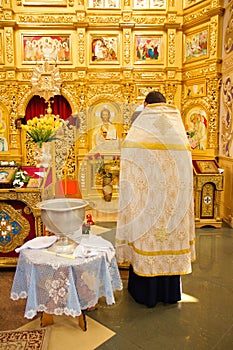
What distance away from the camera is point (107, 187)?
6.93 metres

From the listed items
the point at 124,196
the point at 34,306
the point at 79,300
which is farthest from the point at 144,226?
the point at 34,306

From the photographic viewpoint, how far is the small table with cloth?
7.51 feet

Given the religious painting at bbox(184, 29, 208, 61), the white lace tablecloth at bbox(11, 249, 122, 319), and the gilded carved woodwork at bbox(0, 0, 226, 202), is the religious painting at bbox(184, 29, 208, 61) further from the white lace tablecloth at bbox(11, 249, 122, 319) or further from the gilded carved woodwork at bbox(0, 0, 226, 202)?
the white lace tablecloth at bbox(11, 249, 122, 319)

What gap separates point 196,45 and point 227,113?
1770mm

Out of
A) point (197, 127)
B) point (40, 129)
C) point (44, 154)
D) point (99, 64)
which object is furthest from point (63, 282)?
point (99, 64)

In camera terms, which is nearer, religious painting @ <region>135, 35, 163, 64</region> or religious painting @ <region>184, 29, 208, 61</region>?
religious painting @ <region>184, 29, 208, 61</region>

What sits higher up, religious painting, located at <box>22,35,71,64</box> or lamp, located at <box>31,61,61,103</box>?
religious painting, located at <box>22,35,71,64</box>

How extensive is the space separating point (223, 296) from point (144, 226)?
1.17m

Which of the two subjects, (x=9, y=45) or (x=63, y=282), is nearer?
(x=63, y=282)

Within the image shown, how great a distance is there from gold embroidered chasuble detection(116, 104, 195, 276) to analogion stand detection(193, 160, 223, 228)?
9.47 feet

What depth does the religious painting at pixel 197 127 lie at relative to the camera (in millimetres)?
6750

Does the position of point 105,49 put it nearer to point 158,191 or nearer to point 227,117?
point 227,117

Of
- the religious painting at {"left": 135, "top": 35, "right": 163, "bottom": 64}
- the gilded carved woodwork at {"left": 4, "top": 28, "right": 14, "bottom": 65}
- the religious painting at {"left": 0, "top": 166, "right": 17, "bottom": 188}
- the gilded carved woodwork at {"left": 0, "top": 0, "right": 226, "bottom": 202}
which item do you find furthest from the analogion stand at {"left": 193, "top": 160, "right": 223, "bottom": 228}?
the gilded carved woodwork at {"left": 4, "top": 28, "right": 14, "bottom": 65}

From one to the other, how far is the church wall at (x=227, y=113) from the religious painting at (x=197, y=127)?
1.58 feet
